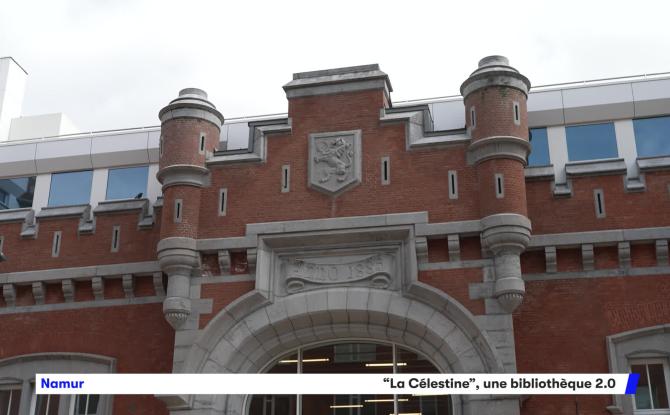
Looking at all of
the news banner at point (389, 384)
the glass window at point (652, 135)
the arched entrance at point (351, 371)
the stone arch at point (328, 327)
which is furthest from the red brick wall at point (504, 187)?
the glass window at point (652, 135)

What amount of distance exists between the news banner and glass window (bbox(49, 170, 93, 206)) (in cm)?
930

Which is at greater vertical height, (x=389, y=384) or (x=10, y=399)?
(x=10, y=399)

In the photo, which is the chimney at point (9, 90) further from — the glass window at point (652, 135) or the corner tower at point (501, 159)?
the glass window at point (652, 135)

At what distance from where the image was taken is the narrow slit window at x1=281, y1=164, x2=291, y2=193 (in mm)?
16922

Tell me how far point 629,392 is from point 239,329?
733 cm

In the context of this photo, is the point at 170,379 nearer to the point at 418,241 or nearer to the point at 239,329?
the point at 239,329

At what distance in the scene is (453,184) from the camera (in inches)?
637

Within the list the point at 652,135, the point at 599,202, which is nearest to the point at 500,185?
the point at 599,202

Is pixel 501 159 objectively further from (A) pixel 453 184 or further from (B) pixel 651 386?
(B) pixel 651 386

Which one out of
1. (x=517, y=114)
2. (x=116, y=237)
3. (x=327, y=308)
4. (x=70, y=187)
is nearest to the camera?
(x=327, y=308)

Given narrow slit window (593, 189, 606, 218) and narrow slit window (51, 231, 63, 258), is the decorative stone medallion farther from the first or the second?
narrow slit window (51, 231, 63, 258)

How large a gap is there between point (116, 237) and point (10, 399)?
4.17m

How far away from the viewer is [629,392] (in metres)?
14.7

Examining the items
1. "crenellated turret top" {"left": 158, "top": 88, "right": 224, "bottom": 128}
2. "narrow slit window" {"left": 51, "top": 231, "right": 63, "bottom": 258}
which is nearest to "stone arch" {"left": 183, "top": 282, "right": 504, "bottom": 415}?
"crenellated turret top" {"left": 158, "top": 88, "right": 224, "bottom": 128}
